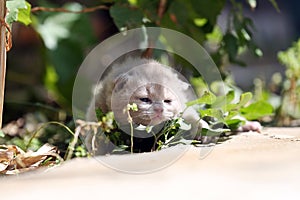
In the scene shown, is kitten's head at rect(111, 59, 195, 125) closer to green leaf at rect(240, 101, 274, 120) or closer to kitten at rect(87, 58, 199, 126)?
kitten at rect(87, 58, 199, 126)

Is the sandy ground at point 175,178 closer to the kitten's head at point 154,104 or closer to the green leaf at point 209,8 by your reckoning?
the kitten's head at point 154,104

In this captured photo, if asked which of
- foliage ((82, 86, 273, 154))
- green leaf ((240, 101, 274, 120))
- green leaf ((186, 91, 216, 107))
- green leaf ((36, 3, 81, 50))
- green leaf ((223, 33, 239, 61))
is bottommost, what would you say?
foliage ((82, 86, 273, 154))

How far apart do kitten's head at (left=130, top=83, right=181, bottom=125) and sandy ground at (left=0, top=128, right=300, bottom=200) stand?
0.27 metres

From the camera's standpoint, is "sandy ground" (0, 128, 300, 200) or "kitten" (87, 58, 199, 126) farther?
"kitten" (87, 58, 199, 126)

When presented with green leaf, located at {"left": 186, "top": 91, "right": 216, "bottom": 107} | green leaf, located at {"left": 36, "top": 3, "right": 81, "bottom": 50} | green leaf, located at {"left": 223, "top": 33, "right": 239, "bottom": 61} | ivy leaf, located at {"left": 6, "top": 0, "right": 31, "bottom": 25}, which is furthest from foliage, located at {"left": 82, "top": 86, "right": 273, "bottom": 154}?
green leaf, located at {"left": 36, "top": 3, "right": 81, "bottom": 50}

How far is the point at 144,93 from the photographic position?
1.81 metres

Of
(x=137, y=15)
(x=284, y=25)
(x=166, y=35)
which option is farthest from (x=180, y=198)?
(x=284, y=25)

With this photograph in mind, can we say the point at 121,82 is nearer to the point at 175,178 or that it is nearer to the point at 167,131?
the point at 167,131

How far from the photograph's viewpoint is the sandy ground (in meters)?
1.11

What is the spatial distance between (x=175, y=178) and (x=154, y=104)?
590 mm

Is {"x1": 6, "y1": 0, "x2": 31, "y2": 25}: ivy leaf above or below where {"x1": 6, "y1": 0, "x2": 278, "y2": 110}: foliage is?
below

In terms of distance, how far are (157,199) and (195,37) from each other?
1.57 m

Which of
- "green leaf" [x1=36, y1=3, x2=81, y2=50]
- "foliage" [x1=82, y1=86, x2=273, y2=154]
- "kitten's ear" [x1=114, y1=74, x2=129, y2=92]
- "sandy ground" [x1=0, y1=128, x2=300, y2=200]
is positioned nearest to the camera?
"sandy ground" [x1=0, y1=128, x2=300, y2=200]

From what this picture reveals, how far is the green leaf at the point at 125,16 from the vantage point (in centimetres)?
225
